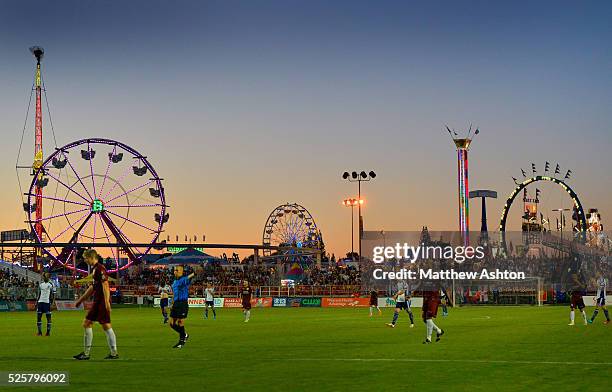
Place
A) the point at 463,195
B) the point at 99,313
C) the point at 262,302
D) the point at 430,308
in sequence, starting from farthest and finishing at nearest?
the point at 463,195 < the point at 262,302 < the point at 430,308 < the point at 99,313

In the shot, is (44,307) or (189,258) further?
(189,258)

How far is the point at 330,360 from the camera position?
71.5 ft

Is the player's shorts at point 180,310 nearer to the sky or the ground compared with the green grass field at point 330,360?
nearer to the sky

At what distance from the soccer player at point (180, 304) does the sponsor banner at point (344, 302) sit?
50358mm

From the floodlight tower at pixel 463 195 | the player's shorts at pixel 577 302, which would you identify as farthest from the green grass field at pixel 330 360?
the floodlight tower at pixel 463 195

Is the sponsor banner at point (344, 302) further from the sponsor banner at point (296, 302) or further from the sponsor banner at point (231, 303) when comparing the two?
the sponsor banner at point (231, 303)

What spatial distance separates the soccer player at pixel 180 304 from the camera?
83.1 feet

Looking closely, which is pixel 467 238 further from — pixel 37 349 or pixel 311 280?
pixel 37 349

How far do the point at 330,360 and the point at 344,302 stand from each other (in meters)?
55.1

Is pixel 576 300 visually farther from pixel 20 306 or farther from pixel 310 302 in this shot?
pixel 20 306

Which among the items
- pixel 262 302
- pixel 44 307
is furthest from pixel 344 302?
pixel 44 307

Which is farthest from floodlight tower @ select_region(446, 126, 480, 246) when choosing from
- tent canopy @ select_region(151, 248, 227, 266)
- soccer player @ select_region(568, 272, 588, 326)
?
soccer player @ select_region(568, 272, 588, 326)

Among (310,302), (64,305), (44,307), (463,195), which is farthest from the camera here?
(463,195)

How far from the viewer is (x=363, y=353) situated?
945 inches
